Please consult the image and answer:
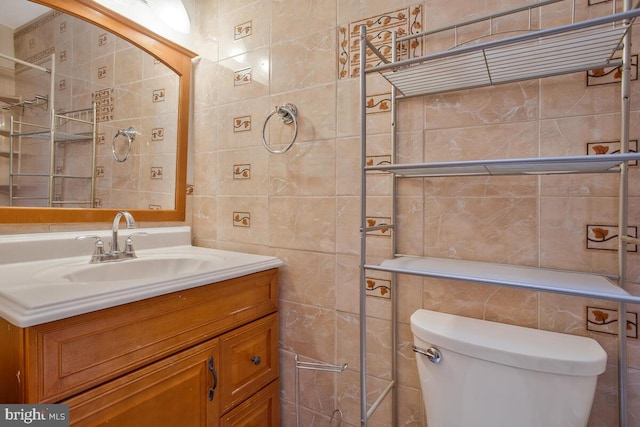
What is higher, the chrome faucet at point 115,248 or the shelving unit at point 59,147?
the shelving unit at point 59,147

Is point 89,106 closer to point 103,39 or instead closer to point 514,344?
point 103,39

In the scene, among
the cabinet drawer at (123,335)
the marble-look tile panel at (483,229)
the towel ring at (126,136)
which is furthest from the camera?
the towel ring at (126,136)

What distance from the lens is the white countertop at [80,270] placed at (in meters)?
0.69

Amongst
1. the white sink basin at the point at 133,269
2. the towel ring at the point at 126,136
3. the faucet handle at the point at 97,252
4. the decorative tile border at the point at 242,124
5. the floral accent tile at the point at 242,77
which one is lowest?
the white sink basin at the point at 133,269

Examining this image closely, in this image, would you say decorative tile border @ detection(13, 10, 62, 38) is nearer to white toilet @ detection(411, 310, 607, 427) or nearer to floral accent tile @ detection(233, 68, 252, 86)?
floral accent tile @ detection(233, 68, 252, 86)

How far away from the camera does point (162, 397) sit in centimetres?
89

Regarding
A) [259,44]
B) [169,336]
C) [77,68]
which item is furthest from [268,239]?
[77,68]

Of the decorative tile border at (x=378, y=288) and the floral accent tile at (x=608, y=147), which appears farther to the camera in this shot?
the decorative tile border at (x=378, y=288)

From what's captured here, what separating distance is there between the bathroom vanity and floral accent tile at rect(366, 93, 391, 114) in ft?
2.26

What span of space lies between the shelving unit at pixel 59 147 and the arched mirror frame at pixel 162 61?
42 mm

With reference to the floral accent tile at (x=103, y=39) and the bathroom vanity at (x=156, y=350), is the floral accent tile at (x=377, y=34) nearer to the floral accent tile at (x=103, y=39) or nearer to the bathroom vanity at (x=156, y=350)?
the bathroom vanity at (x=156, y=350)

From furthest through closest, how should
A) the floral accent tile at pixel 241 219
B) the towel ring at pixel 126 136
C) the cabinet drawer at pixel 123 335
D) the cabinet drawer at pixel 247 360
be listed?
the floral accent tile at pixel 241 219, the towel ring at pixel 126 136, the cabinet drawer at pixel 247 360, the cabinet drawer at pixel 123 335

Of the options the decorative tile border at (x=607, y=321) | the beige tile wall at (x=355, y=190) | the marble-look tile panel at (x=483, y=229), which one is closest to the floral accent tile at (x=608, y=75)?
the beige tile wall at (x=355, y=190)

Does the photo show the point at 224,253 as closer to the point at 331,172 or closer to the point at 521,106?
the point at 331,172
